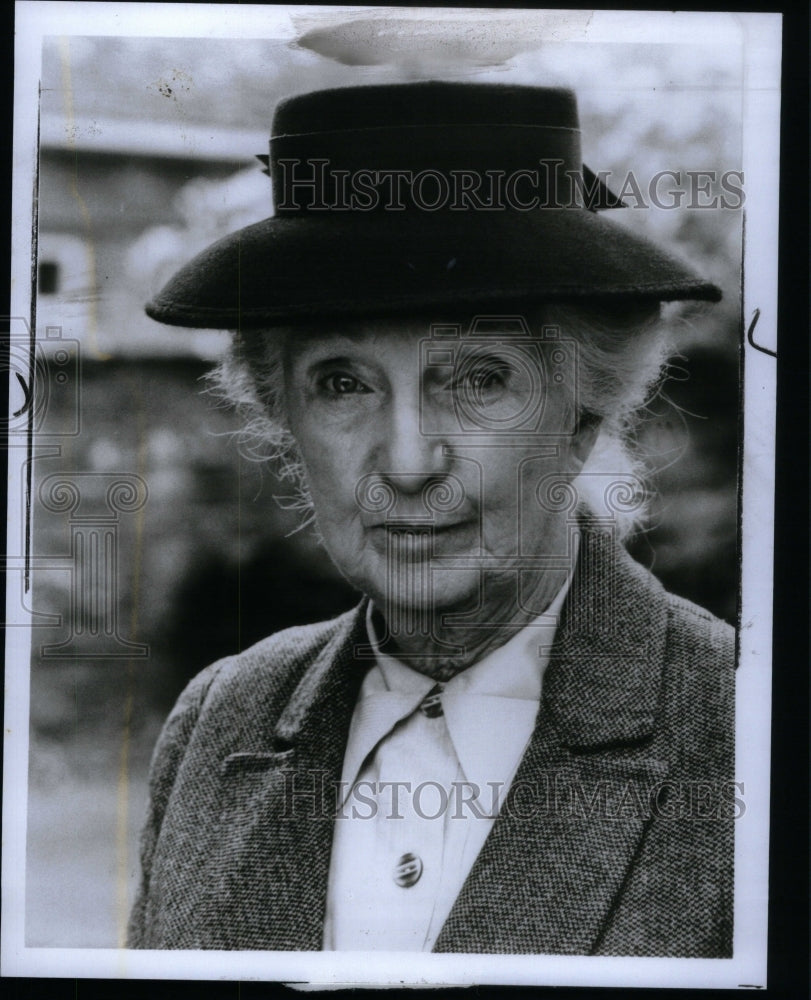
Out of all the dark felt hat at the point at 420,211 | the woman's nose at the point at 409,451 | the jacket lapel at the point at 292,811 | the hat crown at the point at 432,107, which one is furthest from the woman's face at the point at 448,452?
the hat crown at the point at 432,107

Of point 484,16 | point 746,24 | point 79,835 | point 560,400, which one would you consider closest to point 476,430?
point 560,400

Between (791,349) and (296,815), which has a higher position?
(791,349)

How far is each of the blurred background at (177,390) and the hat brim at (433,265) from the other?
101 millimetres

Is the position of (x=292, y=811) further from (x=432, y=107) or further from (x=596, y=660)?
(x=432, y=107)

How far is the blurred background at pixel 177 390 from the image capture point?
2717mm

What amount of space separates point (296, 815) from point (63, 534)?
35.9 inches

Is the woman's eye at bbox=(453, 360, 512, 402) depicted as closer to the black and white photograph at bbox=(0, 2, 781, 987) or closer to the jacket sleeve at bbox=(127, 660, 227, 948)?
the black and white photograph at bbox=(0, 2, 781, 987)

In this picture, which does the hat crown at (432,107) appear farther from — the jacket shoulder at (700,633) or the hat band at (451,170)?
the jacket shoulder at (700,633)

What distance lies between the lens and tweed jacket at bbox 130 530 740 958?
8.63 feet

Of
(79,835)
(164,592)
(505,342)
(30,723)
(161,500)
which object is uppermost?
(505,342)

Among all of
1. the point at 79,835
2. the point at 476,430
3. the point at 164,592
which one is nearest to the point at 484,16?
the point at 476,430

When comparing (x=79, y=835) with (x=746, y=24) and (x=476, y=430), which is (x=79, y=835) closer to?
(x=476, y=430)

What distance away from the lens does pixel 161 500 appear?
109 inches

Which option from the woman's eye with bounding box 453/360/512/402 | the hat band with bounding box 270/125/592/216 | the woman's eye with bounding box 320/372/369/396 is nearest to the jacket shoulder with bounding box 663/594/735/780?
the woman's eye with bounding box 453/360/512/402
